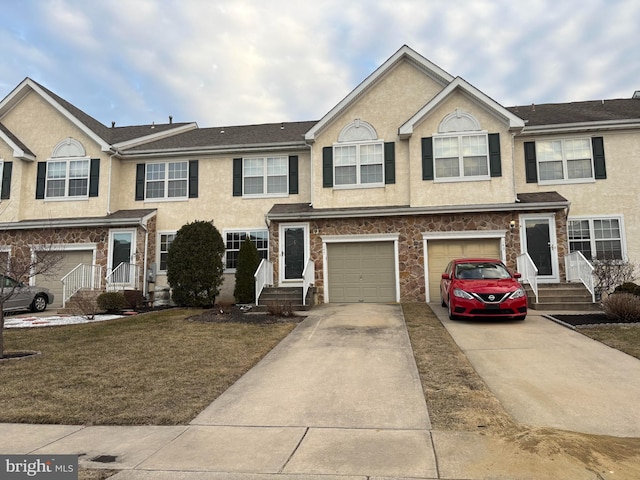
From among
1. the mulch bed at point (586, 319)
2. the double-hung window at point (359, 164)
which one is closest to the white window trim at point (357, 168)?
the double-hung window at point (359, 164)

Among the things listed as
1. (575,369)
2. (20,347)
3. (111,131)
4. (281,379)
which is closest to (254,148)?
(111,131)

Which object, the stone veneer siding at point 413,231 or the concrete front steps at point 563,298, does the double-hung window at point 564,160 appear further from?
the concrete front steps at point 563,298

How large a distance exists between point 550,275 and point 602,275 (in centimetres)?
150

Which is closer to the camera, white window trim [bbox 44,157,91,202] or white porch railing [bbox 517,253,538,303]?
white porch railing [bbox 517,253,538,303]

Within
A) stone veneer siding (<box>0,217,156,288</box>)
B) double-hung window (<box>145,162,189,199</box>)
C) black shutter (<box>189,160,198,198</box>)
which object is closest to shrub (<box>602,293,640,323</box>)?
black shutter (<box>189,160,198,198</box>)

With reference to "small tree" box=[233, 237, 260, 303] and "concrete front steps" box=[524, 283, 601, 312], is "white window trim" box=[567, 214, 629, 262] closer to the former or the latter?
"concrete front steps" box=[524, 283, 601, 312]

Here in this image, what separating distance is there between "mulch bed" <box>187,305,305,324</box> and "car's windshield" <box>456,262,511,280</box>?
177 inches

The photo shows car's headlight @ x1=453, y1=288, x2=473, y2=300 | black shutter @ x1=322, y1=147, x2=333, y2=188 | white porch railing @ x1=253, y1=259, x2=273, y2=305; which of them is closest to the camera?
car's headlight @ x1=453, y1=288, x2=473, y2=300

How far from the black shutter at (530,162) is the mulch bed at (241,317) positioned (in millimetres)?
10070

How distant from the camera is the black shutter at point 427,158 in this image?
618 inches

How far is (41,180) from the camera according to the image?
18.2 metres

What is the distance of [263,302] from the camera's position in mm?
14297

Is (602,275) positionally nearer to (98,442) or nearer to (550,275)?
(550,275)

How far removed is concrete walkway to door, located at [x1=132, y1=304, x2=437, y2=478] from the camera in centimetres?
397
